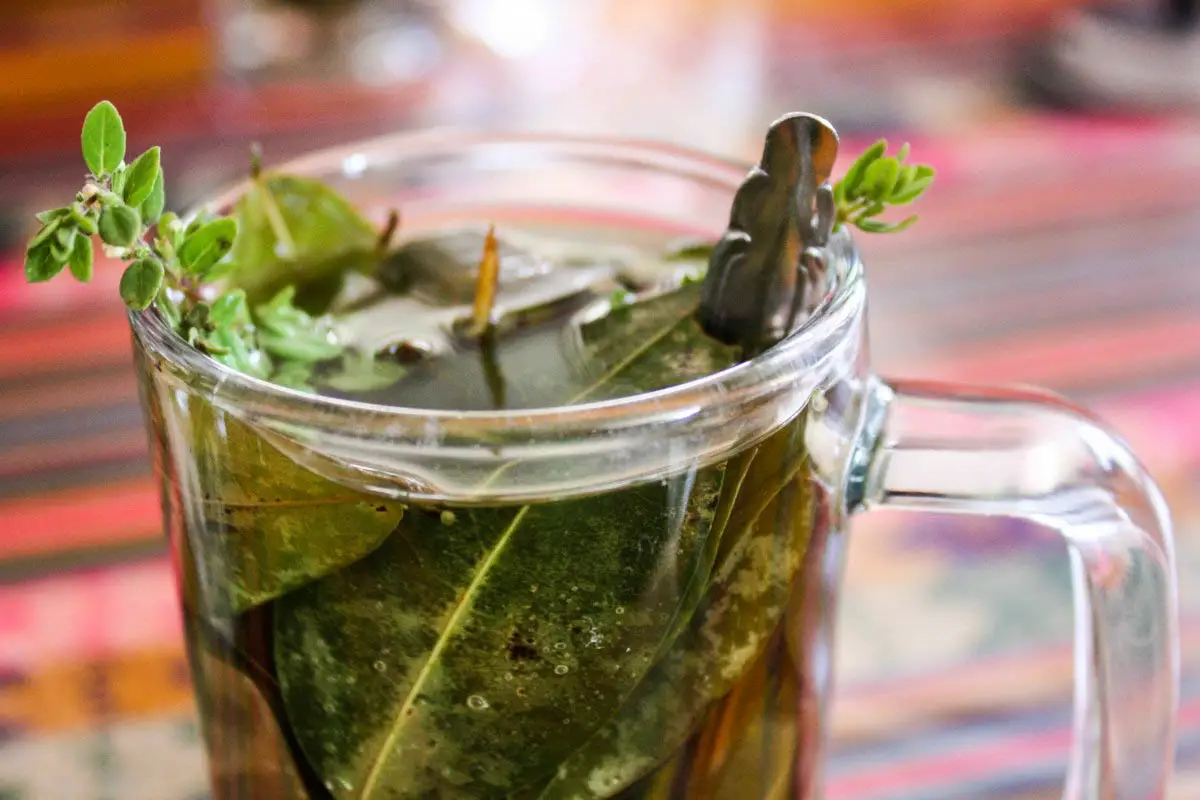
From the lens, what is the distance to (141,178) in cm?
33

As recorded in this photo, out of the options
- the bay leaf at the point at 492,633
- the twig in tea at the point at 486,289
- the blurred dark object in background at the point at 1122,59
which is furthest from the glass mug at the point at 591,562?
the blurred dark object in background at the point at 1122,59

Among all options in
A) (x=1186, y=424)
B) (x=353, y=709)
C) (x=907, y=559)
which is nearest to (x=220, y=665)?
(x=353, y=709)

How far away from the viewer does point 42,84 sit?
124cm

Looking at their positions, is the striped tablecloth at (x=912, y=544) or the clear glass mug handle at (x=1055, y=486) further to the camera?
the striped tablecloth at (x=912, y=544)

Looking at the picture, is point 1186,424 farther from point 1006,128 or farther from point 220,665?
point 220,665

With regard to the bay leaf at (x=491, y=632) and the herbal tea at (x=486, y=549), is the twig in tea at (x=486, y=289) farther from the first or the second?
the bay leaf at (x=491, y=632)

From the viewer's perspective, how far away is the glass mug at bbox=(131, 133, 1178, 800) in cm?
32

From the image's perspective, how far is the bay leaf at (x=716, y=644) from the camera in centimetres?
35

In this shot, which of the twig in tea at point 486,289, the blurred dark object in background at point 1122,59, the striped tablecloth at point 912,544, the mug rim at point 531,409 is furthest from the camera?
the blurred dark object in background at point 1122,59

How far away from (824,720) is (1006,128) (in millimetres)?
821

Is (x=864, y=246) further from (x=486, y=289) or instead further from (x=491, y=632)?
(x=491, y=632)

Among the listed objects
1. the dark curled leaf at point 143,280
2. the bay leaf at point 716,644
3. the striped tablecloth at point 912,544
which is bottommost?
the striped tablecloth at point 912,544

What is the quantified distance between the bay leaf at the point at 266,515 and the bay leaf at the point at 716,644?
82 mm

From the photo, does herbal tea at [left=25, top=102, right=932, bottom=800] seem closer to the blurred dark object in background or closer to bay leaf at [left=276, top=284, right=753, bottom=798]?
bay leaf at [left=276, top=284, right=753, bottom=798]
